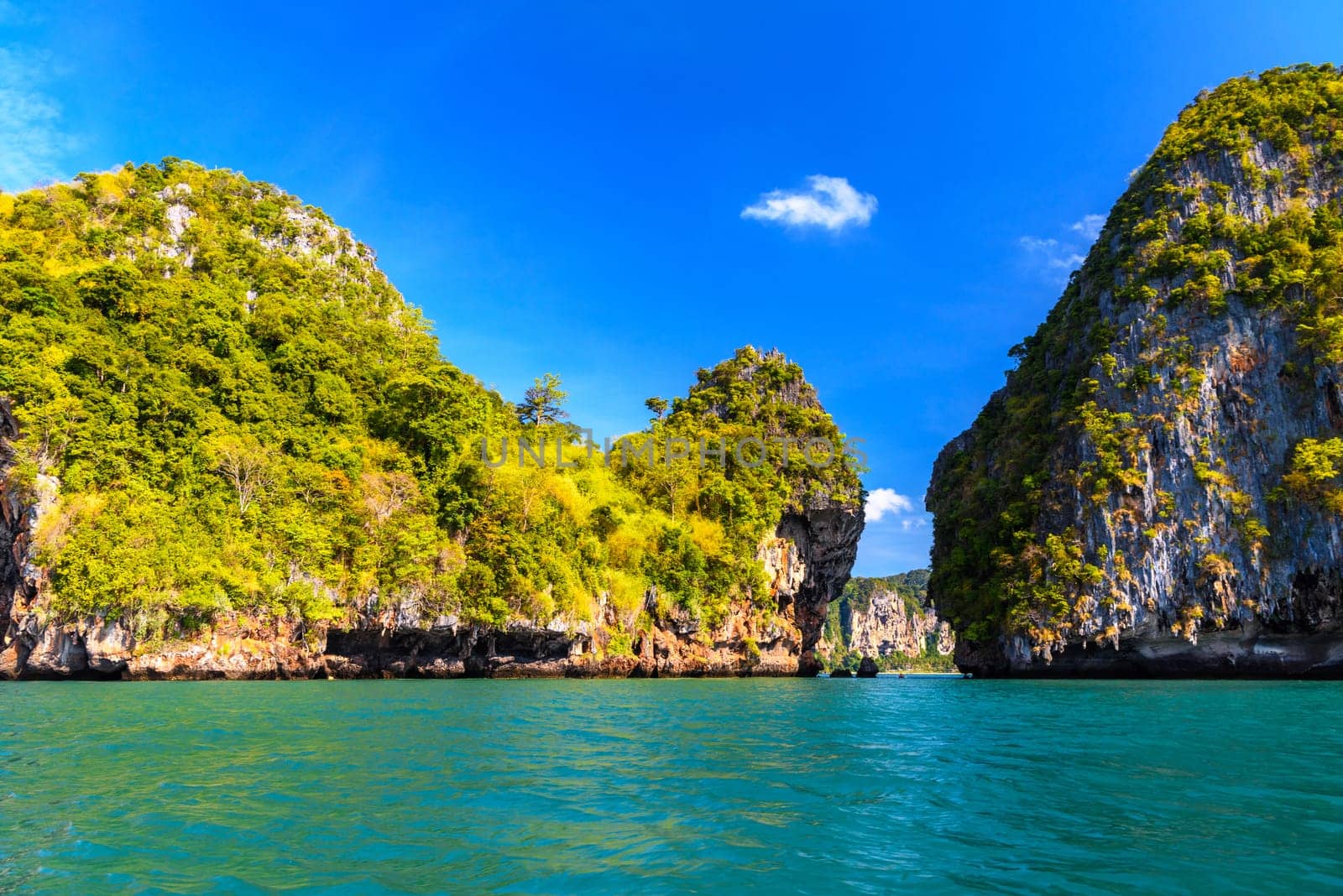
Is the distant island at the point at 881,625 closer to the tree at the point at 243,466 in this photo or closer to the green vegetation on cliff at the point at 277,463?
the green vegetation on cliff at the point at 277,463

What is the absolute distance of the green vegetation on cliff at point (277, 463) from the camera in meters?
31.3

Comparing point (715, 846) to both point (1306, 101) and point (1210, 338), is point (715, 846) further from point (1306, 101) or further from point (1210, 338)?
point (1306, 101)

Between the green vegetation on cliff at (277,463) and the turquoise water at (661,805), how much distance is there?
19.8m

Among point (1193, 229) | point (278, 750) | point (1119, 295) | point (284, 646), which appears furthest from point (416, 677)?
point (1193, 229)

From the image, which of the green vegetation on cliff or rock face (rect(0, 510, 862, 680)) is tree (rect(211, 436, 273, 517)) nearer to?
the green vegetation on cliff

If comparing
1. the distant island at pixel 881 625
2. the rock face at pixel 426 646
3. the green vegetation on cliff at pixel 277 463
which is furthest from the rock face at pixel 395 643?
the distant island at pixel 881 625

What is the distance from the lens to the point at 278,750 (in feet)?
35.4

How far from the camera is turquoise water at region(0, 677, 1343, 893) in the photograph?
5.26 meters

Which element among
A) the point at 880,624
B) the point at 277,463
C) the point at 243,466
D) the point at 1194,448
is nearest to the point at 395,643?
the point at 277,463

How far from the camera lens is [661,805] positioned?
7.60m

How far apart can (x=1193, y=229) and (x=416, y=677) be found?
5730 cm

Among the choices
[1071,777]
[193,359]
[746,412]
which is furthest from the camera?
[746,412]

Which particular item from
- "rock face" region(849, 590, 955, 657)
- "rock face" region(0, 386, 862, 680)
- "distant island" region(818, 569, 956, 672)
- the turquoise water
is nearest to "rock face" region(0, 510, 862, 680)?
"rock face" region(0, 386, 862, 680)

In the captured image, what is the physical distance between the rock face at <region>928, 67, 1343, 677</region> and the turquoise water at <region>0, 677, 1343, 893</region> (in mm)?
28347
